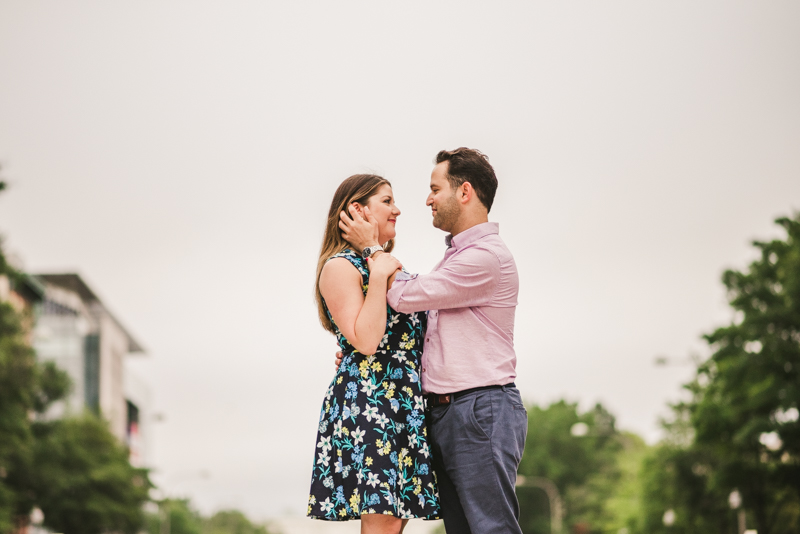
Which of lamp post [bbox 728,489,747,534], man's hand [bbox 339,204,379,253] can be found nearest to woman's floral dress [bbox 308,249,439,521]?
man's hand [bbox 339,204,379,253]

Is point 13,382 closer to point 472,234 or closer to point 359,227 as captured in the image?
point 359,227

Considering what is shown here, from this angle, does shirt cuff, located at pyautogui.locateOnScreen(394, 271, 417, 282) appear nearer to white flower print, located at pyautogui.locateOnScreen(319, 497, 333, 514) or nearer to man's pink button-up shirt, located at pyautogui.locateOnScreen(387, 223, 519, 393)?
man's pink button-up shirt, located at pyautogui.locateOnScreen(387, 223, 519, 393)

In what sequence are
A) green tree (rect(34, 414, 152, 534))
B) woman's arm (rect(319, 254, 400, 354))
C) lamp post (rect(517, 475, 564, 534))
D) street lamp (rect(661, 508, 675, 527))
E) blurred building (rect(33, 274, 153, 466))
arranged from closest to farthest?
woman's arm (rect(319, 254, 400, 354)) < street lamp (rect(661, 508, 675, 527)) < green tree (rect(34, 414, 152, 534)) < lamp post (rect(517, 475, 564, 534)) < blurred building (rect(33, 274, 153, 466))

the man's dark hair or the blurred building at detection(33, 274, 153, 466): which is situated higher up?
the blurred building at detection(33, 274, 153, 466)

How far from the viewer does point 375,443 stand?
518 centimetres

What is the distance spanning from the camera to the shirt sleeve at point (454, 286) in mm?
5188

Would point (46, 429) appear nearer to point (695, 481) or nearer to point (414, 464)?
point (695, 481)

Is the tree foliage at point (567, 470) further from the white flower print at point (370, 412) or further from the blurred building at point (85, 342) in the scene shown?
the white flower print at point (370, 412)

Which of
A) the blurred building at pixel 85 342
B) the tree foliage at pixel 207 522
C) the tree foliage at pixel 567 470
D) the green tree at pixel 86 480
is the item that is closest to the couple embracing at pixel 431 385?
the green tree at pixel 86 480

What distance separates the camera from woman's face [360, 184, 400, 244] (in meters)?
A: 5.66

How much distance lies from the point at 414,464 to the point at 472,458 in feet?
1.08

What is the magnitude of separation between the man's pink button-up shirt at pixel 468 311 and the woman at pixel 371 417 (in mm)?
130

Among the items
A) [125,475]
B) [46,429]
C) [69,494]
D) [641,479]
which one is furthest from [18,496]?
[641,479]

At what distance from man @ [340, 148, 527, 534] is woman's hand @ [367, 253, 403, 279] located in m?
0.07
